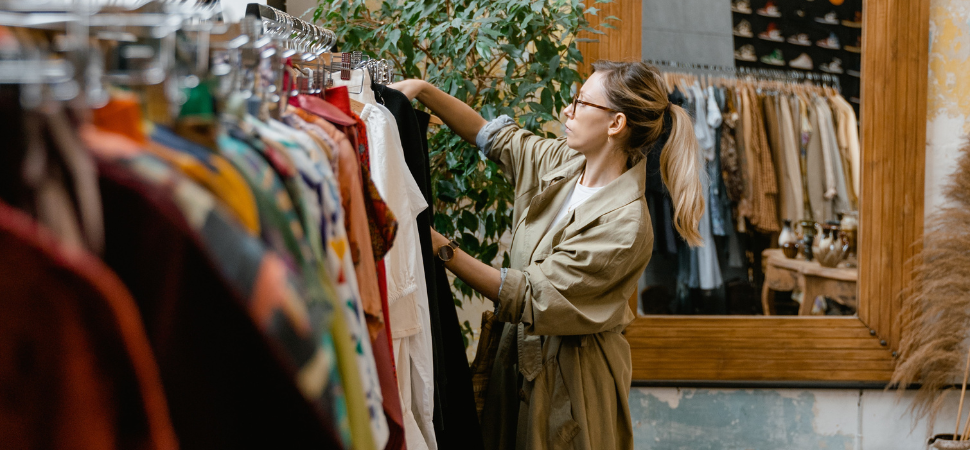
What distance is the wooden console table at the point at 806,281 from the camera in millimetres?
2842

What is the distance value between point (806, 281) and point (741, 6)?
46.6 inches

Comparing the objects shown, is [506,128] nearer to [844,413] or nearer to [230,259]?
[230,259]

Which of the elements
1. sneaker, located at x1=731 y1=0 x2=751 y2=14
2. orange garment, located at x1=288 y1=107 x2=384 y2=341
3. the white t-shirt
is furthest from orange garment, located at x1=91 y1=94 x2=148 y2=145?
sneaker, located at x1=731 y1=0 x2=751 y2=14

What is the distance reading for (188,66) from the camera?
1.64 ft

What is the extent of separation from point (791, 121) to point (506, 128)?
1580 mm

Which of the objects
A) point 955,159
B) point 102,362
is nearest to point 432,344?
point 102,362

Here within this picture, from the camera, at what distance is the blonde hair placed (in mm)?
1763

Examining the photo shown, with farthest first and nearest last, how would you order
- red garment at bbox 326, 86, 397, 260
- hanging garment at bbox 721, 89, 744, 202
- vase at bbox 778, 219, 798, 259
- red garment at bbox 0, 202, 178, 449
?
vase at bbox 778, 219, 798, 259, hanging garment at bbox 721, 89, 744, 202, red garment at bbox 326, 86, 397, 260, red garment at bbox 0, 202, 178, 449

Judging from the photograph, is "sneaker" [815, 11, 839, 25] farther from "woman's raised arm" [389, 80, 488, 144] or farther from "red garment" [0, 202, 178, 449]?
"red garment" [0, 202, 178, 449]

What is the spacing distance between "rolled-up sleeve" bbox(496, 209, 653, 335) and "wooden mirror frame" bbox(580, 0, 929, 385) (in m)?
1.11

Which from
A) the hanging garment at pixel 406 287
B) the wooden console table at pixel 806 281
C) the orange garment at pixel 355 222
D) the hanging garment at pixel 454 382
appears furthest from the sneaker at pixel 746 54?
the orange garment at pixel 355 222

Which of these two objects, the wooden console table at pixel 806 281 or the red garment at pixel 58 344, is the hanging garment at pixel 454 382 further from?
the wooden console table at pixel 806 281

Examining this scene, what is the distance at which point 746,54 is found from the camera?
2875 mm

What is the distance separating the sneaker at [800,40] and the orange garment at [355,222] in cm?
265
